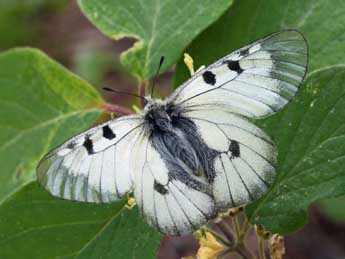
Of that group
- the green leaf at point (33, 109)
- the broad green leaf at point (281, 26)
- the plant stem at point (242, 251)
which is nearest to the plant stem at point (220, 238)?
the plant stem at point (242, 251)

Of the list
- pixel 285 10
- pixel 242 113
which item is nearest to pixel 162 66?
pixel 285 10

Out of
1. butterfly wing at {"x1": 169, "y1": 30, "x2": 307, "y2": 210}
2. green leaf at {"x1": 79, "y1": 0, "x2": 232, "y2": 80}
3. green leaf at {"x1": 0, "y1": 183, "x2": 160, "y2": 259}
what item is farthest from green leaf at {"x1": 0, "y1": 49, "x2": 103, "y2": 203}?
butterfly wing at {"x1": 169, "y1": 30, "x2": 307, "y2": 210}

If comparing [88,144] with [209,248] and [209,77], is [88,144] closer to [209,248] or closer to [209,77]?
[209,77]

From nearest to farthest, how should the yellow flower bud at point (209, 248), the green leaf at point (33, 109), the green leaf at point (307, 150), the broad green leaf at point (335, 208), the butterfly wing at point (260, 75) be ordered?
1. the butterfly wing at point (260, 75)
2. the green leaf at point (307, 150)
3. the yellow flower bud at point (209, 248)
4. the green leaf at point (33, 109)
5. the broad green leaf at point (335, 208)

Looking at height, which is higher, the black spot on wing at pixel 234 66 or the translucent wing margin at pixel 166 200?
the black spot on wing at pixel 234 66

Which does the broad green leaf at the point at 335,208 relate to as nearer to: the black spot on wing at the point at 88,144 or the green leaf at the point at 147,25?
the green leaf at the point at 147,25

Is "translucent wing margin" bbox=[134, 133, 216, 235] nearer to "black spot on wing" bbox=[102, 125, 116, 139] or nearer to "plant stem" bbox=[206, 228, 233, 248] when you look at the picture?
"black spot on wing" bbox=[102, 125, 116, 139]

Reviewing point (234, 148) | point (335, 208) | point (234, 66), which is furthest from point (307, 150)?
point (335, 208)
